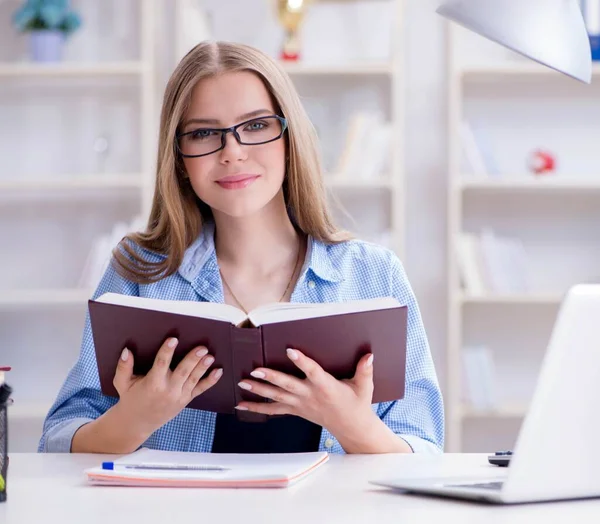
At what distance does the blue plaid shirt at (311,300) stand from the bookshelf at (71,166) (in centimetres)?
182

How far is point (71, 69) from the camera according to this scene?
11.5 feet

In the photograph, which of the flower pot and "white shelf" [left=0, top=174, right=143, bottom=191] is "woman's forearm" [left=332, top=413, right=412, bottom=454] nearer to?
"white shelf" [left=0, top=174, right=143, bottom=191]

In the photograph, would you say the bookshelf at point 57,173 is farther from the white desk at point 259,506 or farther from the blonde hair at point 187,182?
the white desk at point 259,506

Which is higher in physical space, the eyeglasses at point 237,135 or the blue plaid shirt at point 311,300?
the eyeglasses at point 237,135

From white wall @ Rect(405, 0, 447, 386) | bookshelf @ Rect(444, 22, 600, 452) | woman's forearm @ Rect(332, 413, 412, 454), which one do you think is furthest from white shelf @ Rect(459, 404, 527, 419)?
woman's forearm @ Rect(332, 413, 412, 454)

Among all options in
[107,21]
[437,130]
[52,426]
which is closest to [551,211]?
[437,130]

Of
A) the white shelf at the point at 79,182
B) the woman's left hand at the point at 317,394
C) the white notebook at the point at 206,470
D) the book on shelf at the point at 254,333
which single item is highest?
the white shelf at the point at 79,182

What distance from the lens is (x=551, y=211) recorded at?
3699 millimetres

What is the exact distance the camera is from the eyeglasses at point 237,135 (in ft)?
5.88

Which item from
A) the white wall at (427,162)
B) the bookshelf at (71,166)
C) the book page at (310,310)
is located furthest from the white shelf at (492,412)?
the book page at (310,310)

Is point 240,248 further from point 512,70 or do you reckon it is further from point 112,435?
point 512,70

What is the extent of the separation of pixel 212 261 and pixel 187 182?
18 centimetres

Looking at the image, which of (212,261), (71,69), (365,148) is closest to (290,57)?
(365,148)

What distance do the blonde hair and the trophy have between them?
168 centimetres
